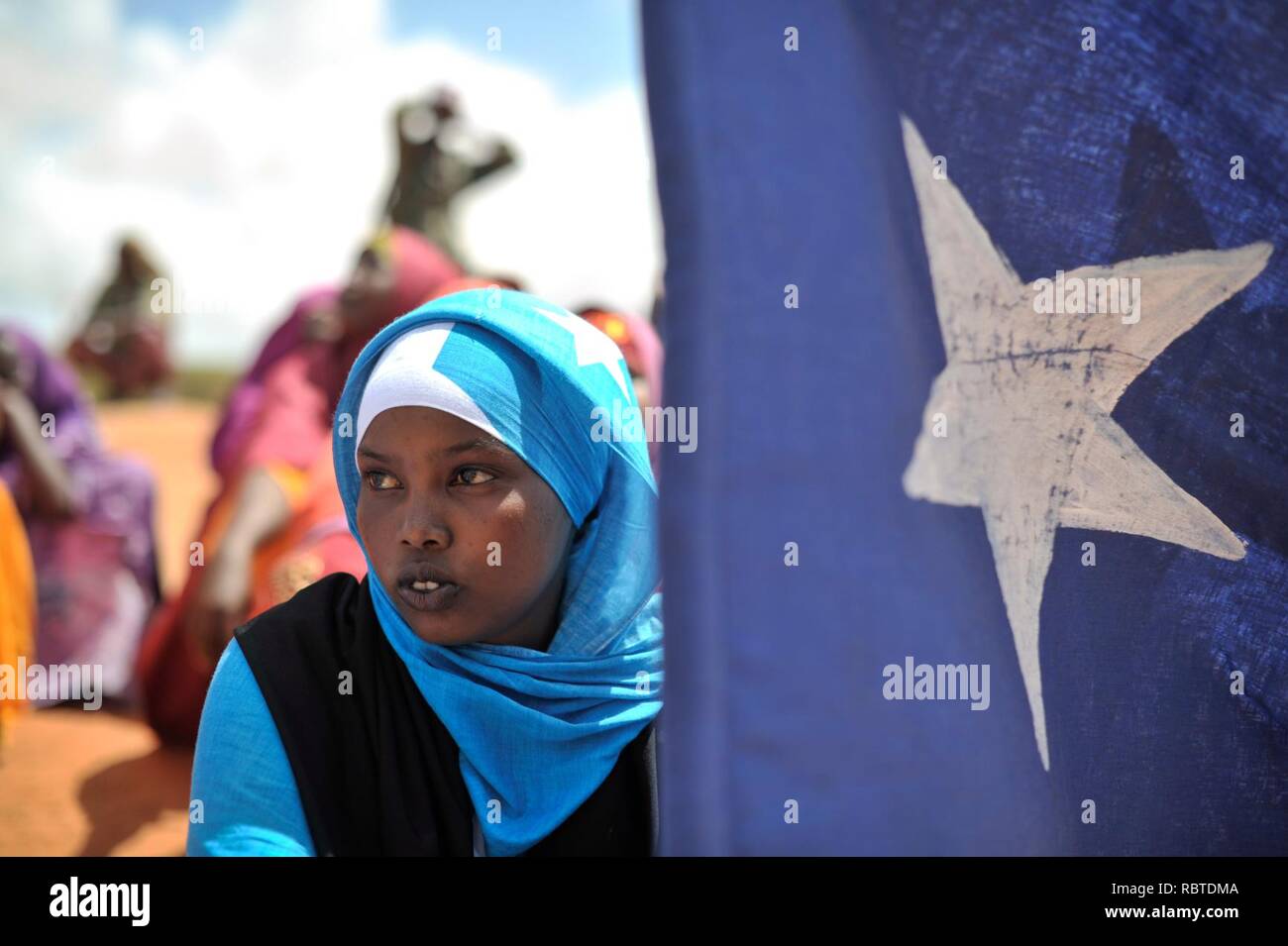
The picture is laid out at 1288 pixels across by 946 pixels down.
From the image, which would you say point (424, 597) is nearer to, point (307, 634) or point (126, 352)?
point (307, 634)

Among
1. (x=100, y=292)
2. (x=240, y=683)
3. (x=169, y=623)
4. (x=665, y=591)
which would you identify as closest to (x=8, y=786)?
(x=169, y=623)

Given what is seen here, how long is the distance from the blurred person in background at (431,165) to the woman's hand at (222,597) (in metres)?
5.01

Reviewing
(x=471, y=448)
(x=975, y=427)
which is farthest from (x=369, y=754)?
(x=975, y=427)

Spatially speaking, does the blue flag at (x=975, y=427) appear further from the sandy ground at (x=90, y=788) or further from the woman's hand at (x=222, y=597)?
the sandy ground at (x=90, y=788)

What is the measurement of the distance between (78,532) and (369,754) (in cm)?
483

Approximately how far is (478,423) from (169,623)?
384 cm

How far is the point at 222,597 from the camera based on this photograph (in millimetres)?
4234

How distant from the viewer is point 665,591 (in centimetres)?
105

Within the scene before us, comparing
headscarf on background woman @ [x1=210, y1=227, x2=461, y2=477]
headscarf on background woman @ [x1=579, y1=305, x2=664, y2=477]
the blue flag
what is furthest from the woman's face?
headscarf on background woman @ [x1=210, y1=227, x2=461, y2=477]

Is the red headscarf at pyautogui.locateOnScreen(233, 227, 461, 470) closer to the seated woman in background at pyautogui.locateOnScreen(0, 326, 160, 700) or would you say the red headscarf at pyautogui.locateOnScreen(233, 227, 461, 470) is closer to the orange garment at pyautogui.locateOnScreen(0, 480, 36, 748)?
the orange garment at pyautogui.locateOnScreen(0, 480, 36, 748)

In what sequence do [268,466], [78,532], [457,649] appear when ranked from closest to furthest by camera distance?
1. [457,649]
2. [268,466]
3. [78,532]

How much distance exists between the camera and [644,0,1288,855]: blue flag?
107cm

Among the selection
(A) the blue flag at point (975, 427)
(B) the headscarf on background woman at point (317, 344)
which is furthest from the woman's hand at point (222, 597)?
(A) the blue flag at point (975, 427)
